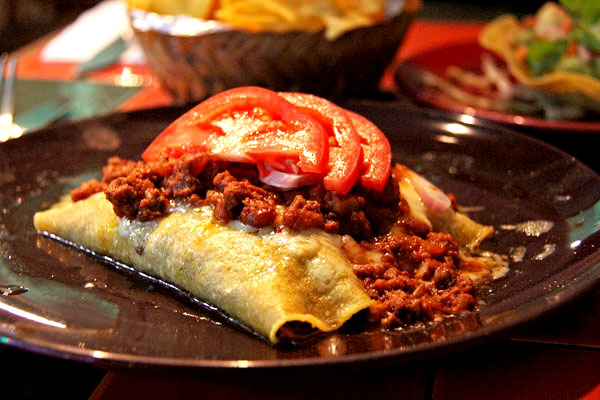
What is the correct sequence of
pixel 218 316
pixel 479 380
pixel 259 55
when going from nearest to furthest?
1. pixel 479 380
2. pixel 218 316
3. pixel 259 55

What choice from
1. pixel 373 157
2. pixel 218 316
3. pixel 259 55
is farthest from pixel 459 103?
pixel 218 316

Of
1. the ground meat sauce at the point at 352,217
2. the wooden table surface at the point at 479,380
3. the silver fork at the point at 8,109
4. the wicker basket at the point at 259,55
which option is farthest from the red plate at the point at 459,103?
the silver fork at the point at 8,109

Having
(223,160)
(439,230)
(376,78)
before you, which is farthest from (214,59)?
(439,230)

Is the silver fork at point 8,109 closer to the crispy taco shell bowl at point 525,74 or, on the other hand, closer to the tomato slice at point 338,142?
the tomato slice at point 338,142

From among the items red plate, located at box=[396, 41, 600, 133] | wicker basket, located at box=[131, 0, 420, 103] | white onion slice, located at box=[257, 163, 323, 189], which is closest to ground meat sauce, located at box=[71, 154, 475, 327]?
white onion slice, located at box=[257, 163, 323, 189]

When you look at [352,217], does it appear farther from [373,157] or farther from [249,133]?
[249,133]

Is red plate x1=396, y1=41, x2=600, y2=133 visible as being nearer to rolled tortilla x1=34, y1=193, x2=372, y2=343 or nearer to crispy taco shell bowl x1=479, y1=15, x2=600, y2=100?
crispy taco shell bowl x1=479, y1=15, x2=600, y2=100

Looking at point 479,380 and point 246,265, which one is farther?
point 246,265
